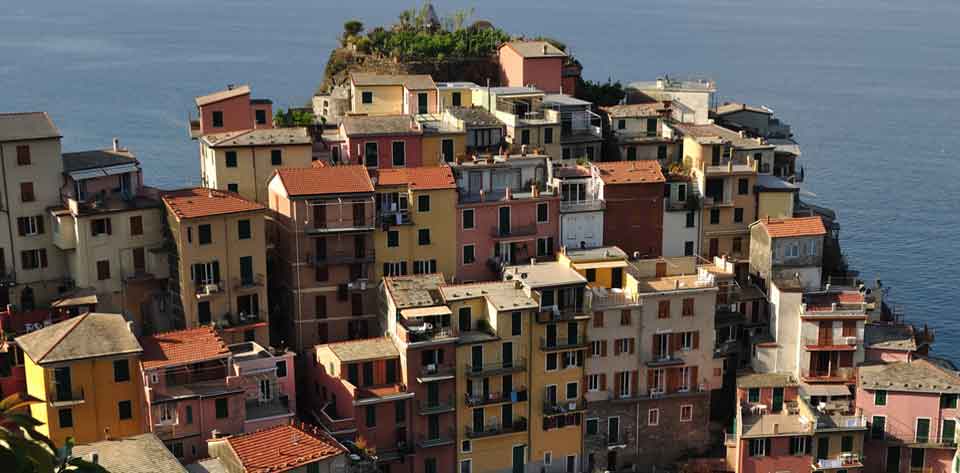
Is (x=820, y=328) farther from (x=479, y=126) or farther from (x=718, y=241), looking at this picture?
(x=479, y=126)

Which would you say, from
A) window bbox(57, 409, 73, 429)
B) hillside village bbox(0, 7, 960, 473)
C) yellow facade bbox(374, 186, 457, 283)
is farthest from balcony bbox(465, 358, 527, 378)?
window bbox(57, 409, 73, 429)

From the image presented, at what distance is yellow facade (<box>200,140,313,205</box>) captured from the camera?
51.8 m

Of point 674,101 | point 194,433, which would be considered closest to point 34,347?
point 194,433

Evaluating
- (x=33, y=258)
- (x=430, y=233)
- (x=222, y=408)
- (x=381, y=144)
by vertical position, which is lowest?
(x=222, y=408)

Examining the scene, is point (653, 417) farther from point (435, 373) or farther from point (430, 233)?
point (430, 233)

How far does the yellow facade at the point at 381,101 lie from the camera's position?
59.9 metres

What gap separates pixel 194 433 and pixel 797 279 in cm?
2483

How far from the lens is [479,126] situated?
5669 centimetres

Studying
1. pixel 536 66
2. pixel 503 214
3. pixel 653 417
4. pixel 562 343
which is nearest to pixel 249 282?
pixel 503 214

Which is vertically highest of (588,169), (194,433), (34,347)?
(588,169)

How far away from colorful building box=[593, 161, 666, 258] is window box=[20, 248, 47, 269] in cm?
2201

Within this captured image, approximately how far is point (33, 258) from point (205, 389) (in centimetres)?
1016

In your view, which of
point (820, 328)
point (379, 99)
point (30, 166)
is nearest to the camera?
point (30, 166)

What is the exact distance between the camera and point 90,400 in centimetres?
4147
